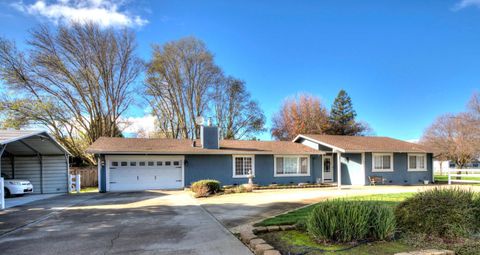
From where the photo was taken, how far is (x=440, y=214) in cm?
529

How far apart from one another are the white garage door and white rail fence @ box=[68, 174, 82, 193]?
8.58 feet

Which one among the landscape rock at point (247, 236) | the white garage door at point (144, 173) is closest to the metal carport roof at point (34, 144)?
the white garage door at point (144, 173)

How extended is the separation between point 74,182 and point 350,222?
59.7ft

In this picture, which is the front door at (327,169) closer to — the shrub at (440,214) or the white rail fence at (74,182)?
the shrub at (440,214)

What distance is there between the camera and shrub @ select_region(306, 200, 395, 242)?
4.98m

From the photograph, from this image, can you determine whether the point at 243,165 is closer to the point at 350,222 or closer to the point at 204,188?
the point at 204,188

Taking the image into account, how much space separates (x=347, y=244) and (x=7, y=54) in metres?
27.7

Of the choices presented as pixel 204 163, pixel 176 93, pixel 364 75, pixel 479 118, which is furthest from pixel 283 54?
pixel 479 118

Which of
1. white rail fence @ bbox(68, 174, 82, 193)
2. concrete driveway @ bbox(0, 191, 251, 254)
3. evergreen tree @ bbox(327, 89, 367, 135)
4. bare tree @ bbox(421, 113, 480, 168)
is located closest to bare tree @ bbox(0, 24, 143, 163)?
white rail fence @ bbox(68, 174, 82, 193)

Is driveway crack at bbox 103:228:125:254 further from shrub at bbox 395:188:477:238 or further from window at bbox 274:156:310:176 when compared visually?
window at bbox 274:156:310:176

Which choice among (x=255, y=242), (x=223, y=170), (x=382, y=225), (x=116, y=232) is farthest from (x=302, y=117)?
(x=255, y=242)

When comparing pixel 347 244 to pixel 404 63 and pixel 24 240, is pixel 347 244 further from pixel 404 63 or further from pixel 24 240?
pixel 404 63

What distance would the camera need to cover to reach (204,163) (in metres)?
18.2

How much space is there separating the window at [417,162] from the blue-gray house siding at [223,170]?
8.11 meters
